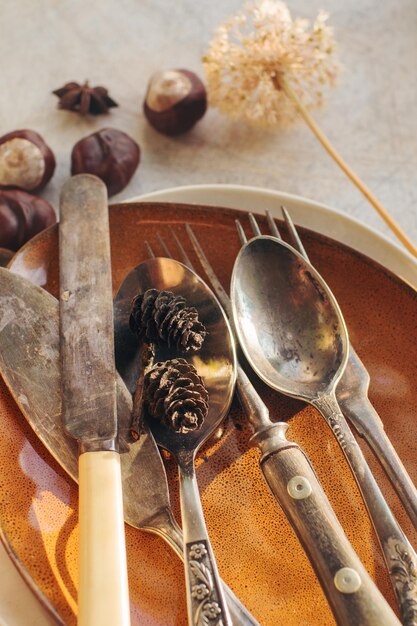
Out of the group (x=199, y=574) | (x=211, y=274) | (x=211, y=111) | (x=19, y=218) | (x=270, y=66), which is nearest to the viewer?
(x=199, y=574)

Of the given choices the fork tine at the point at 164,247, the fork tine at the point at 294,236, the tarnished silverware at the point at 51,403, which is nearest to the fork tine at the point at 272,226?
the fork tine at the point at 294,236

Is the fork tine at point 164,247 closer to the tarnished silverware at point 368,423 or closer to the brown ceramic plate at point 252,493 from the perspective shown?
the brown ceramic plate at point 252,493

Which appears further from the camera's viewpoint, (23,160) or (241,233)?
(23,160)

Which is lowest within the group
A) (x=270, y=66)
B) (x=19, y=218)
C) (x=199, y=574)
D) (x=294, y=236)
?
(x=199, y=574)

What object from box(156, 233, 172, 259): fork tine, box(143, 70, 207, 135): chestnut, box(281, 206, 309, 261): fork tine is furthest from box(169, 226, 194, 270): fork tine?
box(143, 70, 207, 135): chestnut

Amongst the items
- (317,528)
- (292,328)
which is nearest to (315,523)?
(317,528)

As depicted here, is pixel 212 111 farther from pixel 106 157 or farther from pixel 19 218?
pixel 19 218

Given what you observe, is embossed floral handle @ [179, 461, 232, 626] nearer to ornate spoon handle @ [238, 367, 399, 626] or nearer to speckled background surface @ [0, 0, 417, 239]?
ornate spoon handle @ [238, 367, 399, 626]

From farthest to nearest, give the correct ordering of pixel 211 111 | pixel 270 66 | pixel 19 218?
pixel 211 111
pixel 270 66
pixel 19 218
